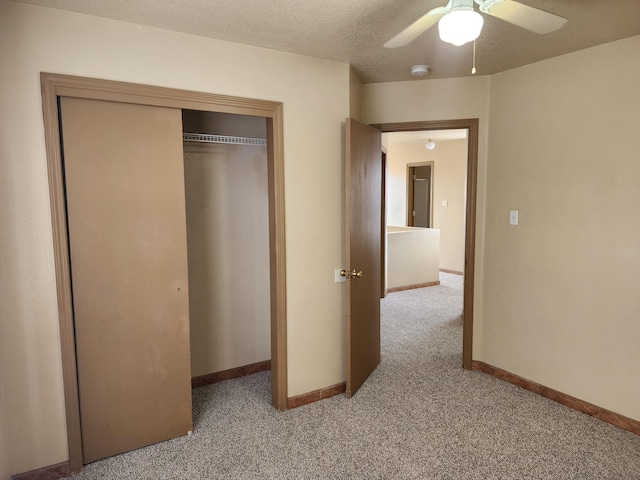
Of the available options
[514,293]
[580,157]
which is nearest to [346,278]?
[514,293]

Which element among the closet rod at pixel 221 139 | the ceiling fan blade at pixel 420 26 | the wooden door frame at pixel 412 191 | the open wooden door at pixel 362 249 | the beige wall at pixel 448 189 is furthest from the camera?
the wooden door frame at pixel 412 191

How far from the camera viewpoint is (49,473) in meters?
2.05

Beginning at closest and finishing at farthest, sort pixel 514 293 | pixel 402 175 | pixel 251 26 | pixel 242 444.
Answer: pixel 251 26 < pixel 242 444 < pixel 514 293 < pixel 402 175

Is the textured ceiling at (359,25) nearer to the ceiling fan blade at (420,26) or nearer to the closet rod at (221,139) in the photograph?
the ceiling fan blade at (420,26)

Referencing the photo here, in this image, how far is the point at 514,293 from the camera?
10.1 ft

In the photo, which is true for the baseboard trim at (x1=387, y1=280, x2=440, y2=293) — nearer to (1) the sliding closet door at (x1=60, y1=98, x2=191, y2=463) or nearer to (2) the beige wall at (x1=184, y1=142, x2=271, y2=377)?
(2) the beige wall at (x1=184, y1=142, x2=271, y2=377)

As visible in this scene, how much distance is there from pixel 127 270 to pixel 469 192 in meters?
2.68

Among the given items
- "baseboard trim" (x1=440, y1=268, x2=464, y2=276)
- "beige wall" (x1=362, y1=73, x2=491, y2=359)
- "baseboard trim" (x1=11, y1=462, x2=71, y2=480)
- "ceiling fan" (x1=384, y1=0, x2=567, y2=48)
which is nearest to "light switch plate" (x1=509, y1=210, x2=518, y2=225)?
"beige wall" (x1=362, y1=73, x2=491, y2=359)

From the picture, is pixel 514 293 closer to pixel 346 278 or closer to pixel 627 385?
pixel 627 385

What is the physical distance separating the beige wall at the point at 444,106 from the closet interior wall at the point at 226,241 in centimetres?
103

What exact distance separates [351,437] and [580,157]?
2389 mm

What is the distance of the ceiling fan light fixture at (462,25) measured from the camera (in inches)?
54.6

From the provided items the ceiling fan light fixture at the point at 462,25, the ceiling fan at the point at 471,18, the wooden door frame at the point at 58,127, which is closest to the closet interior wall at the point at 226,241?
the wooden door frame at the point at 58,127

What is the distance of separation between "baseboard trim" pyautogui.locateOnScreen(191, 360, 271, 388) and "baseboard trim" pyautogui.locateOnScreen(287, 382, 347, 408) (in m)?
0.69
